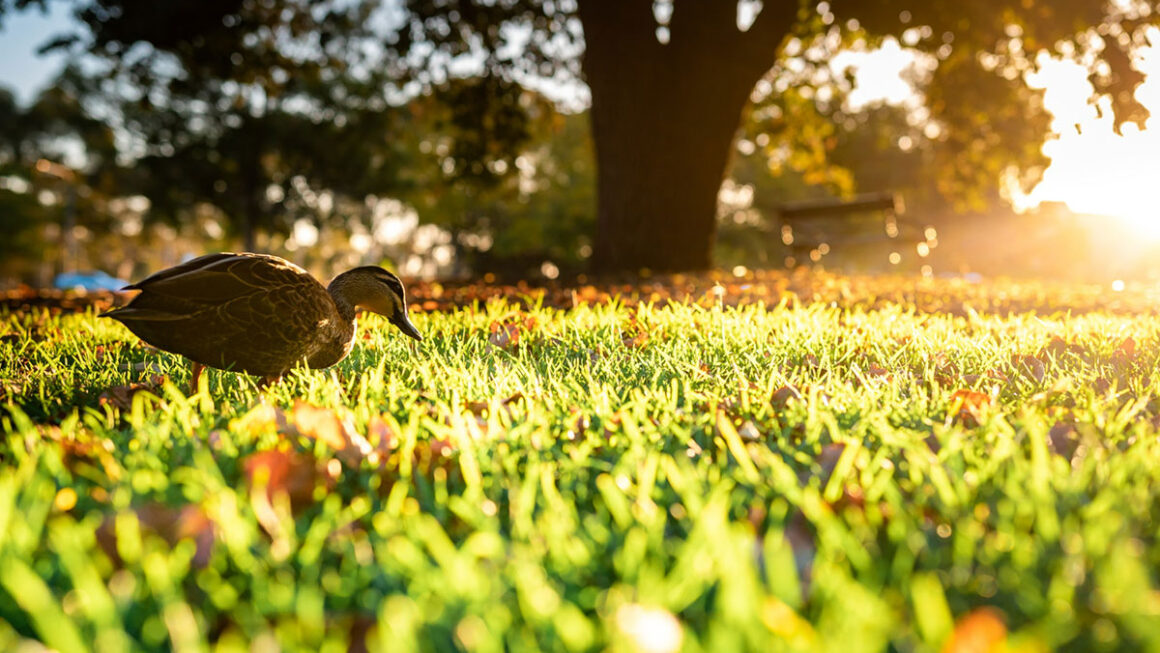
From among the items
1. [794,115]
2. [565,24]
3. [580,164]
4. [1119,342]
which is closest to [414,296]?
[1119,342]

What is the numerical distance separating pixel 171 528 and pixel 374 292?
2.13 m

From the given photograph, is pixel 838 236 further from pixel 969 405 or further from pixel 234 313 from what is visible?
pixel 234 313

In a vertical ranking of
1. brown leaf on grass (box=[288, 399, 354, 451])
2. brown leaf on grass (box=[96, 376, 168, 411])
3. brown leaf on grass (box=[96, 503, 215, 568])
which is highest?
brown leaf on grass (box=[96, 376, 168, 411])

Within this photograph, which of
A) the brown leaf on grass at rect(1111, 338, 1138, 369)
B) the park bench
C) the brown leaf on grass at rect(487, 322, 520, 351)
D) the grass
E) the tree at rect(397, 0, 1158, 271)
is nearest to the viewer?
the grass

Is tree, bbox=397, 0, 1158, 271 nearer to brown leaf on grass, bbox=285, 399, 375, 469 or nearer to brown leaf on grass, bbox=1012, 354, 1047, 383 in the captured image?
brown leaf on grass, bbox=1012, 354, 1047, 383

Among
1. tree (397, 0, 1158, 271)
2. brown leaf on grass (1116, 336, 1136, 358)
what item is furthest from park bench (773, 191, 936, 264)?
brown leaf on grass (1116, 336, 1136, 358)

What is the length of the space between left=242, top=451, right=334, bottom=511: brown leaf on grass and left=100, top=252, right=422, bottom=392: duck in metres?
1.09

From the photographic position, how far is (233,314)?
2.94m

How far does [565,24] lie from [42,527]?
43.1 feet

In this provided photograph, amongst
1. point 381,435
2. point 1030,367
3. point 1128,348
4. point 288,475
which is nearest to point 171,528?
point 288,475

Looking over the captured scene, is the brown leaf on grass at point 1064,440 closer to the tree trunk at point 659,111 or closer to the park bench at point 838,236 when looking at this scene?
the tree trunk at point 659,111

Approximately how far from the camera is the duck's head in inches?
146

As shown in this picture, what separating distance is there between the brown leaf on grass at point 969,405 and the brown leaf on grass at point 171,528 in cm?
228

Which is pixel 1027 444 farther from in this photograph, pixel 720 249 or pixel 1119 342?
pixel 720 249
